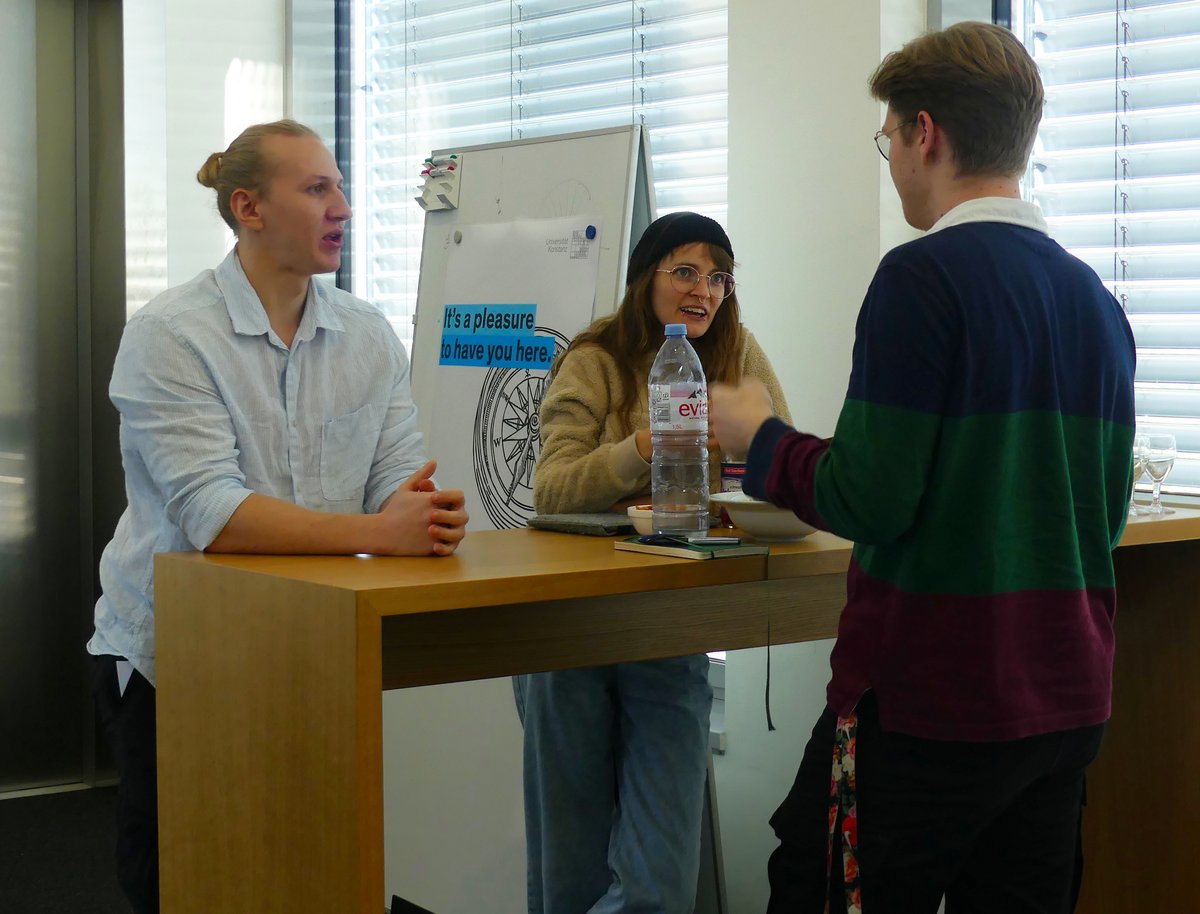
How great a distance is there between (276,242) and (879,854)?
132 cm

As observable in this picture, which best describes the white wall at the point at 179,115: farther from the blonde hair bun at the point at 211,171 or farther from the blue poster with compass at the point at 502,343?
the blonde hair bun at the point at 211,171

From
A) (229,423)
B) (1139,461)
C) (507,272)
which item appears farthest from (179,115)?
(1139,461)

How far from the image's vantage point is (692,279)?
224 cm

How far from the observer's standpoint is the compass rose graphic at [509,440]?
2.91 meters

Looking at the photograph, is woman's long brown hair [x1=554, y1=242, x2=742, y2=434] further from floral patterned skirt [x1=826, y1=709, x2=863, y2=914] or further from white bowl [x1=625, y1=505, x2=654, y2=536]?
floral patterned skirt [x1=826, y1=709, x2=863, y2=914]

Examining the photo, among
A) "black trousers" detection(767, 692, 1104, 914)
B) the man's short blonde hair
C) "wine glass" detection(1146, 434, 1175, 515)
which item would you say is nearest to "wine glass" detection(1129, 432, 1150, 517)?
"wine glass" detection(1146, 434, 1175, 515)

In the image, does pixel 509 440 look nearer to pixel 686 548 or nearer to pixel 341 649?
Answer: pixel 686 548

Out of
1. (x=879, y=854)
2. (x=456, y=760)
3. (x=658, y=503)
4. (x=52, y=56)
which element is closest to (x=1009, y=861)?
(x=879, y=854)

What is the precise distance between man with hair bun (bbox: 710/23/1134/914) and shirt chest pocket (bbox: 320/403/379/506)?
80cm

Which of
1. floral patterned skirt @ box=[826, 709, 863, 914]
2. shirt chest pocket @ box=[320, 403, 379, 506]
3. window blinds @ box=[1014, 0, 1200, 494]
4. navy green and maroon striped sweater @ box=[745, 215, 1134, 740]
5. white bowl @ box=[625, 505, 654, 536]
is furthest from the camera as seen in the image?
window blinds @ box=[1014, 0, 1200, 494]

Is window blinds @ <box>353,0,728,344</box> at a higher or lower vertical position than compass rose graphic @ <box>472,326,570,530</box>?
higher

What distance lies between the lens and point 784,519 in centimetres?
171

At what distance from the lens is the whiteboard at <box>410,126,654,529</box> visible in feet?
9.24

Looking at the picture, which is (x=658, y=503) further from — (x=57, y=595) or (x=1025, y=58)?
(x=57, y=595)
